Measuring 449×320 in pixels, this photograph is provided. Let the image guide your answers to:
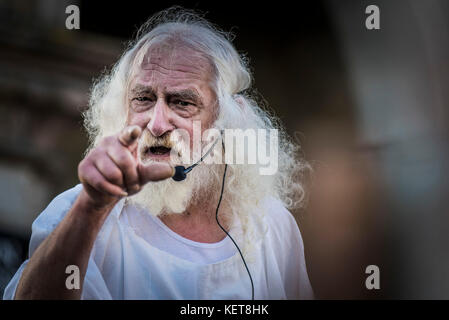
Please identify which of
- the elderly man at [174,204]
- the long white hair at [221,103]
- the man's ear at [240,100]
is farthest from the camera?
the man's ear at [240,100]

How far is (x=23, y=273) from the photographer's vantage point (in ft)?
4.62

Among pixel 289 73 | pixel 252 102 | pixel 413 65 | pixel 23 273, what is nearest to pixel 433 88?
pixel 413 65

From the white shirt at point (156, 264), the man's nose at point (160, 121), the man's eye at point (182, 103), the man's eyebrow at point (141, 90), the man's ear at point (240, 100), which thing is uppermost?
the man's ear at point (240, 100)

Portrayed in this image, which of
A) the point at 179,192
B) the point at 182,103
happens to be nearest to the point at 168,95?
the point at 182,103

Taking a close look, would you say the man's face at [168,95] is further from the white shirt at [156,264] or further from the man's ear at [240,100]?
the white shirt at [156,264]

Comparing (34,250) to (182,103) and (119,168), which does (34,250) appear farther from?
(182,103)

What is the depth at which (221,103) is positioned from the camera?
6.48 feet

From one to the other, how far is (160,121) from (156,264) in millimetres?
538

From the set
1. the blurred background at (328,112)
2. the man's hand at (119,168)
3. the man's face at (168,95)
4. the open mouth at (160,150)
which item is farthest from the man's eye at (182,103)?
the man's hand at (119,168)

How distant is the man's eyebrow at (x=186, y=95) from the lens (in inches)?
71.9

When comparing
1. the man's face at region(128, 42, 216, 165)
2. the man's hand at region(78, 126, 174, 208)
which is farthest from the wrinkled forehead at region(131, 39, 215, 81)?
the man's hand at region(78, 126, 174, 208)

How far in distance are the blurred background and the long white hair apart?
0.16 m

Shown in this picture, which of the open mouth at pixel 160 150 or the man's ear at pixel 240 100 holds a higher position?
the man's ear at pixel 240 100

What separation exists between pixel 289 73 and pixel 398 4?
115 centimetres
